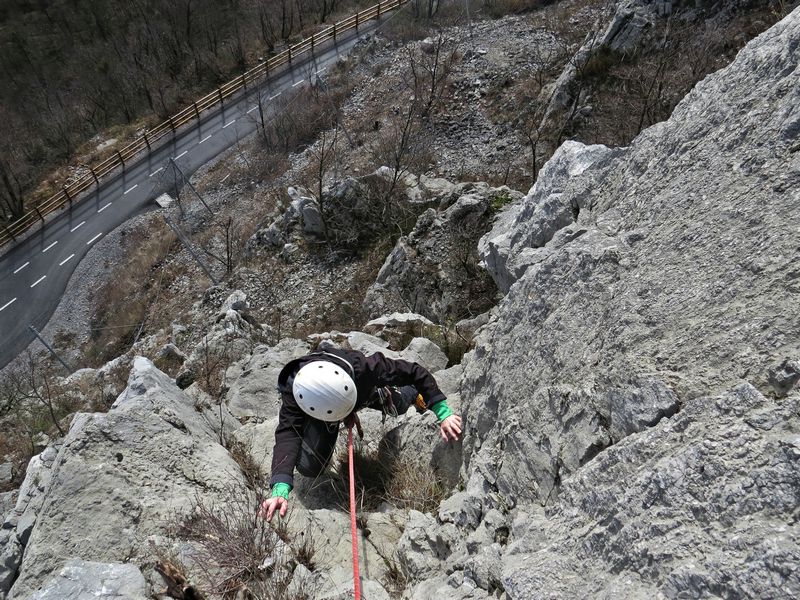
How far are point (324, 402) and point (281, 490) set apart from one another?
0.85 metres

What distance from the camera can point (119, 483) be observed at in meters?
4.45

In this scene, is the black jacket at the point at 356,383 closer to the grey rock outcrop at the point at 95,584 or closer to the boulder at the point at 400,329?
the grey rock outcrop at the point at 95,584

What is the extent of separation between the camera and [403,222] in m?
14.4

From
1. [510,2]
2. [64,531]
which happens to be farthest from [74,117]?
[64,531]

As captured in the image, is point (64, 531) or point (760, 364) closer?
point (760, 364)

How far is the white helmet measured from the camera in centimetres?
473

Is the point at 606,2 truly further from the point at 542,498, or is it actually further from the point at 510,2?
the point at 542,498

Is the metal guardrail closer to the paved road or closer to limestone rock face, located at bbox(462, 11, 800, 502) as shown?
the paved road

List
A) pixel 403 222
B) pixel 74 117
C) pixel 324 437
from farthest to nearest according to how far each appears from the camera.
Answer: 1. pixel 74 117
2. pixel 403 222
3. pixel 324 437

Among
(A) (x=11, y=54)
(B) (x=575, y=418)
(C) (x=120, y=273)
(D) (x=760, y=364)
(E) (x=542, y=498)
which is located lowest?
(C) (x=120, y=273)

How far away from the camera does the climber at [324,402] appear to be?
4.73 m

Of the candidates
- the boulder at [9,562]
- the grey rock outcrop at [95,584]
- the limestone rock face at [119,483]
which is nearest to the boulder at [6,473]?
the boulder at [9,562]

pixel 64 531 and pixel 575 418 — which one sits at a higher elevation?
pixel 575 418

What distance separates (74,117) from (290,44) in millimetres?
15926
